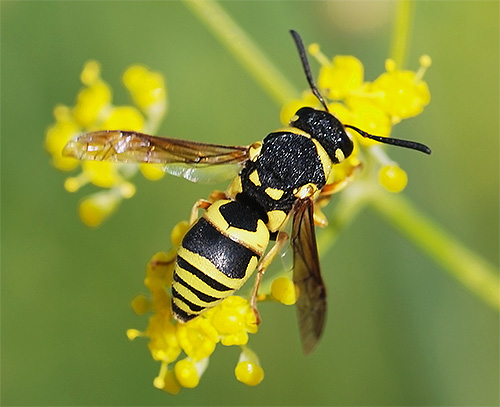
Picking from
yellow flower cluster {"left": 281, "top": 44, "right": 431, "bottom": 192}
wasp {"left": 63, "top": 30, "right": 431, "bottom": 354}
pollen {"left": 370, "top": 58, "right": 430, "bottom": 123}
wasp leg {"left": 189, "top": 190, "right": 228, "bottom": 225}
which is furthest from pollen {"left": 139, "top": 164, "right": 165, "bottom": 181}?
pollen {"left": 370, "top": 58, "right": 430, "bottom": 123}

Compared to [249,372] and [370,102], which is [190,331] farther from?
[370,102]

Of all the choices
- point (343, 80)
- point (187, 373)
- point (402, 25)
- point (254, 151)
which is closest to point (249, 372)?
point (187, 373)

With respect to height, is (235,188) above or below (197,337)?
above

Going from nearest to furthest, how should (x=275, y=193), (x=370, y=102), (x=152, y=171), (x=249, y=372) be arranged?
(x=275, y=193), (x=249, y=372), (x=370, y=102), (x=152, y=171)

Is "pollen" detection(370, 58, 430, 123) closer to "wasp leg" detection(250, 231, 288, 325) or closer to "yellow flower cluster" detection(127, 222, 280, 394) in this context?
"wasp leg" detection(250, 231, 288, 325)

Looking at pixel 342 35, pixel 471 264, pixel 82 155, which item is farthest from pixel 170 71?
pixel 471 264

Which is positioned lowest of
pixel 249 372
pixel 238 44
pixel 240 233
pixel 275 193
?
pixel 249 372
